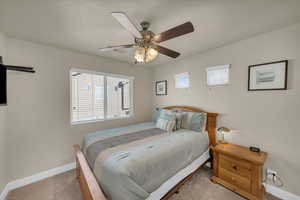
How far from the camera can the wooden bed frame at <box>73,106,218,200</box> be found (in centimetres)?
116

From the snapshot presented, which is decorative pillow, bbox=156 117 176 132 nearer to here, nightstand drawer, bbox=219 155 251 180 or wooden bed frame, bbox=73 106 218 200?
wooden bed frame, bbox=73 106 218 200

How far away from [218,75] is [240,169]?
170 cm

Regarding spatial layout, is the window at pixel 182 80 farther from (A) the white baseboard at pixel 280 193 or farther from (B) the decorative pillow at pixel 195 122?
(A) the white baseboard at pixel 280 193

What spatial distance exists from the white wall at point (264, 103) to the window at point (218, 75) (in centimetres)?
9

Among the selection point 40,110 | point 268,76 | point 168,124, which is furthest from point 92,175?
point 268,76

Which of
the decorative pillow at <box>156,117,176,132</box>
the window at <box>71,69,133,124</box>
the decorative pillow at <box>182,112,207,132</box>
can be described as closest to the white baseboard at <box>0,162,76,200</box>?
the window at <box>71,69,133,124</box>

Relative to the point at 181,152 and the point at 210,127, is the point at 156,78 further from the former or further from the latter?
the point at 181,152

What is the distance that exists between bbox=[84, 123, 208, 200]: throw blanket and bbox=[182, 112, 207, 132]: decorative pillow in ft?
1.22

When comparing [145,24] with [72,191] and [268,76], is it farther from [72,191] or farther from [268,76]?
[72,191]

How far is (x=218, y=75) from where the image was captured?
2436mm

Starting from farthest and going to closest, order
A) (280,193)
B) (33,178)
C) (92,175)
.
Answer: (33,178) < (280,193) < (92,175)

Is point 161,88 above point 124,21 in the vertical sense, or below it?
below

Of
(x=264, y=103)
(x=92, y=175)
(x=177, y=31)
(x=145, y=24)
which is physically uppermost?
(x=145, y=24)

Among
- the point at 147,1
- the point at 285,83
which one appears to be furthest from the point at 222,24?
the point at 285,83
